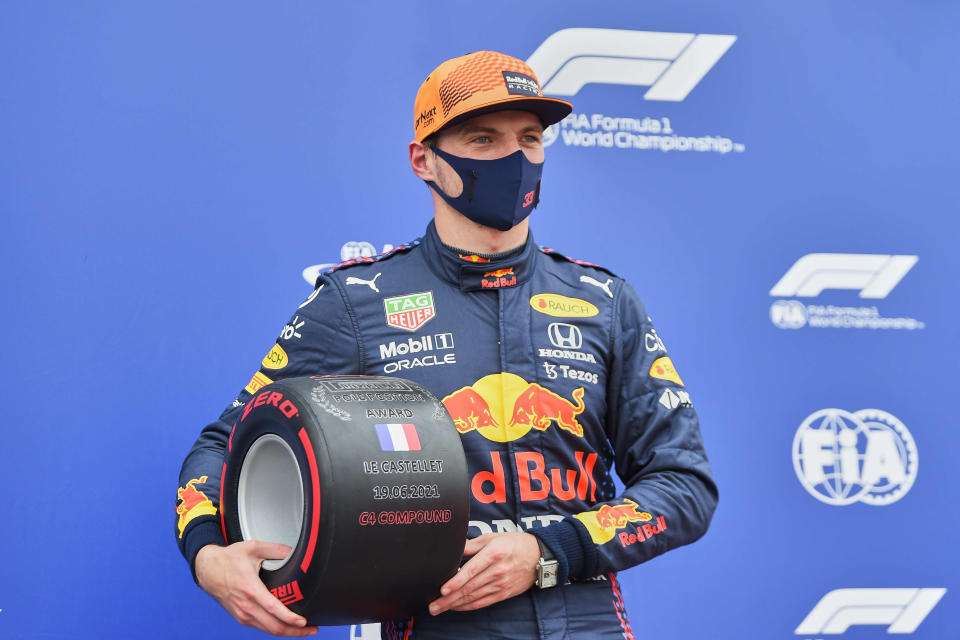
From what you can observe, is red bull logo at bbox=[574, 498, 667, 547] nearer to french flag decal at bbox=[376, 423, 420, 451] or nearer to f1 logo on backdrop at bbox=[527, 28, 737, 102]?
french flag decal at bbox=[376, 423, 420, 451]

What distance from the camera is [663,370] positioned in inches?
60.7

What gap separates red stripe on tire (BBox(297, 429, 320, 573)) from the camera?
109 centimetres

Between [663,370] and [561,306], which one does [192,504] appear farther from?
[663,370]

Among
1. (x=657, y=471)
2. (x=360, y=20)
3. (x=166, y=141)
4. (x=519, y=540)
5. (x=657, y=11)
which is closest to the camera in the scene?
(x=519, y=540)

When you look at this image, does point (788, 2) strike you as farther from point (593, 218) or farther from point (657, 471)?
point (657, 471)

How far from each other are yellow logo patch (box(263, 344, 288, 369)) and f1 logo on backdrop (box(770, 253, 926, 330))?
1220 millimetres

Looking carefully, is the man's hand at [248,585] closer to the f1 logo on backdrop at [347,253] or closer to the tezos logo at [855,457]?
the f1 logo on backdrop at [347,253]

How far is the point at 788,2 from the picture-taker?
233 centimetres

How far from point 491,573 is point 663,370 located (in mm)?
484

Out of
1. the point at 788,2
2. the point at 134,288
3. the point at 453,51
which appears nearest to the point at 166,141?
the point at 134,288

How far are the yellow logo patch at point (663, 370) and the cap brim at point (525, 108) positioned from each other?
0.42 m

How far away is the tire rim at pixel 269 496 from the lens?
50.2 inches

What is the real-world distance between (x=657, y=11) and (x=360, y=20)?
691mm

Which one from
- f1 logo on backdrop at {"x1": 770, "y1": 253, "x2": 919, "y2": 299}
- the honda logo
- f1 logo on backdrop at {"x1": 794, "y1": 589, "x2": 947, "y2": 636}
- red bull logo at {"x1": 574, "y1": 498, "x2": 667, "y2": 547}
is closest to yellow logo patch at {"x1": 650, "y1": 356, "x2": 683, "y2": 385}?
the honda logo
